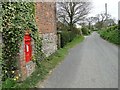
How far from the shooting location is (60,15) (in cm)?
4034

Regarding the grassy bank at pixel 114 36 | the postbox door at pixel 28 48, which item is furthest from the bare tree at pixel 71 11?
the postbox door at pixel 28 48

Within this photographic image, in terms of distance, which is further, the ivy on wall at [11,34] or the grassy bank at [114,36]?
the grassy bank at [114,36]

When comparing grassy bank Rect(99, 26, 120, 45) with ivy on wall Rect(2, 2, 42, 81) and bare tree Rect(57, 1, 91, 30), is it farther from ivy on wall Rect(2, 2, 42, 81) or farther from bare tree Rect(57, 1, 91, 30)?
ivy on wall Rect(2, 2, 42, 81)

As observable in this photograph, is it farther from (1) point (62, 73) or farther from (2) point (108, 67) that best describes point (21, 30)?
(2) point (108, 67)

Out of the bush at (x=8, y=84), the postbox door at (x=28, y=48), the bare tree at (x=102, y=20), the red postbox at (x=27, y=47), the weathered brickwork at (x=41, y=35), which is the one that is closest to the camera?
the bush at (x=8, y=84)

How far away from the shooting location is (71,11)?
40.9 metres

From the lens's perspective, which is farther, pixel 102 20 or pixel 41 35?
pixel 102 20

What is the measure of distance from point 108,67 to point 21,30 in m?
4.93

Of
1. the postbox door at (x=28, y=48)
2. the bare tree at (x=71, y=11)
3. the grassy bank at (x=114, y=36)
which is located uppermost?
the bare tree at (x=71, y=11)

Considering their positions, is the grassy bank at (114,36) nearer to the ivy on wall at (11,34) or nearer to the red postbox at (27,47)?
the red postbox at (27,47)

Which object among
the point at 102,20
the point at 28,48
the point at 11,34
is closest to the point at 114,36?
the point at 28,48

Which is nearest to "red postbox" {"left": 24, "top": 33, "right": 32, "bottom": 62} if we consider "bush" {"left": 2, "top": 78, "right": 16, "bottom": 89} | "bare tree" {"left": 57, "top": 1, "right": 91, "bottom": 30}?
"bush" {"left": 2, "top": 78, "right": 16, "bottom": 89}

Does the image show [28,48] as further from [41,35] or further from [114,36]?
[114,36]

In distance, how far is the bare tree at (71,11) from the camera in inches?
1602
